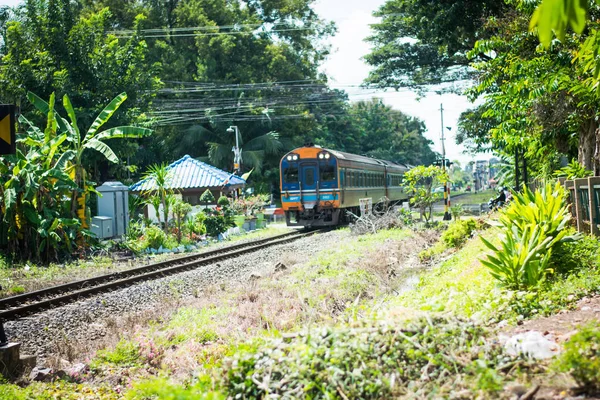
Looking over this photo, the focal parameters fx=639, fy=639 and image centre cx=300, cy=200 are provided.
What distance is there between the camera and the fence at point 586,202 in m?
8.34

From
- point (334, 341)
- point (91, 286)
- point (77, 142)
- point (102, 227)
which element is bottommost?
point (91, 286)

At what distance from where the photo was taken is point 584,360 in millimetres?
3402

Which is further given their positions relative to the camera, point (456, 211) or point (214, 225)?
point (214, 225)

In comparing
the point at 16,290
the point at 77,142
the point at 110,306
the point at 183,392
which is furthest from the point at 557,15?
the point at 77,142

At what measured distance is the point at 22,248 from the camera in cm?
1446

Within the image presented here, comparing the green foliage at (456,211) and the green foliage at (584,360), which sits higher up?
the green foliage at (456,211)

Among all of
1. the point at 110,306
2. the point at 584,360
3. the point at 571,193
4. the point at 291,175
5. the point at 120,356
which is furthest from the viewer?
the point at 291,175

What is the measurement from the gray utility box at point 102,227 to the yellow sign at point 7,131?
12.4 meters

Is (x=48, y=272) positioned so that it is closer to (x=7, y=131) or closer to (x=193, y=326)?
(x=193, y=326)

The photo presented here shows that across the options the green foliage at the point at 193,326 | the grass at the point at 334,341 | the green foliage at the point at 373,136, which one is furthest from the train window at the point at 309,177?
the green foliage at the point at 373,136

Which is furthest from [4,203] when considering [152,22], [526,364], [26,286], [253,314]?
[152,22]

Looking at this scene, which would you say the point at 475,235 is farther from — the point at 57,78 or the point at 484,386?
the point at 57,78

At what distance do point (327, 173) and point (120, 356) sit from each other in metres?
17.1

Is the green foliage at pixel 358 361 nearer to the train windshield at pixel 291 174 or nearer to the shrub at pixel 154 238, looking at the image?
the shrub at pixel 154 238
